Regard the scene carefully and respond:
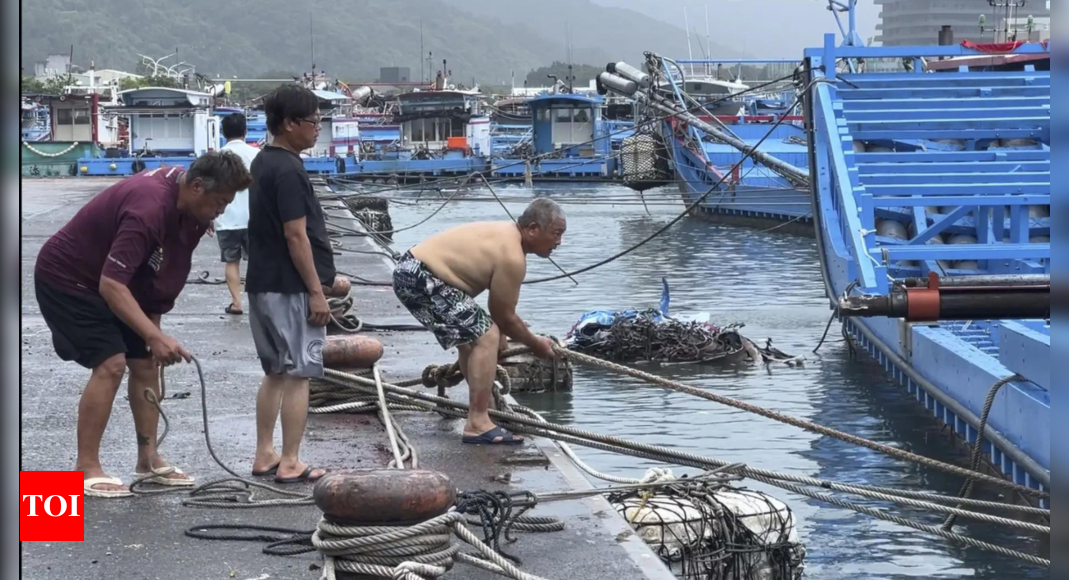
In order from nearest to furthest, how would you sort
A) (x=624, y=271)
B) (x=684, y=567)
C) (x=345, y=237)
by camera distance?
1. (x=684, y=567)
2. (x=345, y=237)
3. (x=624, y=271)

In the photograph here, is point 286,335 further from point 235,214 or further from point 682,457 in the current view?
point 235,214

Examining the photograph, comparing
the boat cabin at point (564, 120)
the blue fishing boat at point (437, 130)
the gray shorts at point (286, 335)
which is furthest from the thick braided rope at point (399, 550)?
the boat cabin at point (564, 120)

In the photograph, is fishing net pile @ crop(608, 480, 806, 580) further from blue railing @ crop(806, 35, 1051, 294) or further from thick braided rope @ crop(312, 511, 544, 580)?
blue railing @ crop(806, 35, 1051, 294)

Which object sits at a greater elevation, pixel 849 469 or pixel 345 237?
pixel 345 237

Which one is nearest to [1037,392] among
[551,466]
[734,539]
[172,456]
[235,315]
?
[734,539]

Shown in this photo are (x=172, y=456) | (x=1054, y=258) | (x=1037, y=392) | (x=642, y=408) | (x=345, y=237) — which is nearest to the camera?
(x=1054, y=258)

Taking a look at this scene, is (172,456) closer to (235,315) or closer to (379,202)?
(235,315)

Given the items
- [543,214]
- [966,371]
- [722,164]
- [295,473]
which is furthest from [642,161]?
[295,473]

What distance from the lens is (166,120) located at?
156 ft

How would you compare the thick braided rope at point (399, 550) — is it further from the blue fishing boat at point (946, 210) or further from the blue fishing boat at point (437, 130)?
the blue fishing boat at point (437, 130)

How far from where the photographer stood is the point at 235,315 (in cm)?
1252

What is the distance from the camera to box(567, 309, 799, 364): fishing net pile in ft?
47.2

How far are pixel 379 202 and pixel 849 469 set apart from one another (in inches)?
778

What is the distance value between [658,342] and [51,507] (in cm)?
923
